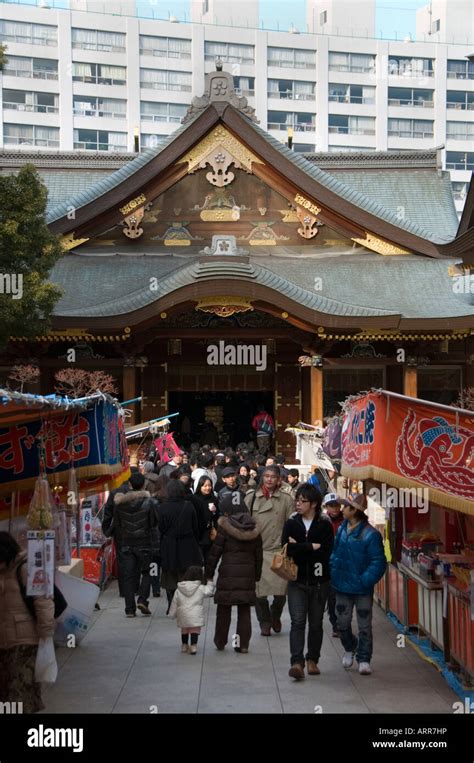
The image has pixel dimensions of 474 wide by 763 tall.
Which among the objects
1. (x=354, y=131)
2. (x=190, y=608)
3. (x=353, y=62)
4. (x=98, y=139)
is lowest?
(x=190, y=608)

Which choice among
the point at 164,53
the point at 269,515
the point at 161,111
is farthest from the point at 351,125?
the point at 269,515

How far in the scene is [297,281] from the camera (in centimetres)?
2644

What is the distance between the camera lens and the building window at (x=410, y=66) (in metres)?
67.3

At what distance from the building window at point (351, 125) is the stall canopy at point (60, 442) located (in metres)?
58.8

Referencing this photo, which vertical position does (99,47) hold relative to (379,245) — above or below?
above

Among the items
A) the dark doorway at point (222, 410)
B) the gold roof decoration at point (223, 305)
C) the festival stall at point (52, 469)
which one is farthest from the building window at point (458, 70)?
the festival stall at point (52, 469)

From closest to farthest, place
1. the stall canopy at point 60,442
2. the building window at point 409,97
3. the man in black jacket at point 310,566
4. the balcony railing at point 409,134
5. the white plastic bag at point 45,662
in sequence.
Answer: the white plastic bag at point 45,662
the stall canopy at point 60,442
the man in black jacket at point 310,566
the building window at point 409,97
the balcony railing at point 409,134

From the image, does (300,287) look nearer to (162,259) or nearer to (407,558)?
(162,259)

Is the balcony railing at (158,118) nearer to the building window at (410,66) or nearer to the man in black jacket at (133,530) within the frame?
the building window at (410,66)

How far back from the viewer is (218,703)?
26.6 feet

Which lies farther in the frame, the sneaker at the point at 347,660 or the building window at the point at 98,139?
the building window at the point at 98,139

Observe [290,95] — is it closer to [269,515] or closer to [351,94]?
[351,94]

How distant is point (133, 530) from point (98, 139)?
2223 inches

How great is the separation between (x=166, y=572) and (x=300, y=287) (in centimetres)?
1483
